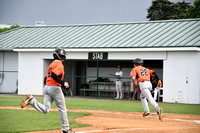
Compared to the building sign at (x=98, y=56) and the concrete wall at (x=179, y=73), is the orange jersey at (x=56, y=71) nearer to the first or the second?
the concrete wall at (x=179, y=73)

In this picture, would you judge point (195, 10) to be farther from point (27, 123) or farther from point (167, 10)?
point (27, 123)

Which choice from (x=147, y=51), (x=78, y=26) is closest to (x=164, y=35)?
(x=147, y=51)

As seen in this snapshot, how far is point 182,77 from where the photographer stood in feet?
72.8

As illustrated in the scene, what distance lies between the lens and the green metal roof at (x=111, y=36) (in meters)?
23.5

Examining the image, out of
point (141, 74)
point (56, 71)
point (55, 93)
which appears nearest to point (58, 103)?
point (55, 93)

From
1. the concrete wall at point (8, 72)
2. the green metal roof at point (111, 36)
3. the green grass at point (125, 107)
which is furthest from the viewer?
the concrete wall at point (8, 72)

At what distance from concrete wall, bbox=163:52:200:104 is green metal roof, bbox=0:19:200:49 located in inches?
30.4

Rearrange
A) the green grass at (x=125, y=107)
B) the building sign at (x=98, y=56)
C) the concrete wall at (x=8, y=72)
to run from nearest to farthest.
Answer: the green grass at (x=125, y=107) → the building sign at (x=98, y=56) → the concrete wall at (x=8, y=72)

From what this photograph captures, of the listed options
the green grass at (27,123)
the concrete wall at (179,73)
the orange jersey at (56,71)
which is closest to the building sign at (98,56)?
the concrete wall at (179,73)

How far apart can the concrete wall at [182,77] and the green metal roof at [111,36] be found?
2.54ft

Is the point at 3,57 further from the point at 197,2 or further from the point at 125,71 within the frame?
the point at 197,2

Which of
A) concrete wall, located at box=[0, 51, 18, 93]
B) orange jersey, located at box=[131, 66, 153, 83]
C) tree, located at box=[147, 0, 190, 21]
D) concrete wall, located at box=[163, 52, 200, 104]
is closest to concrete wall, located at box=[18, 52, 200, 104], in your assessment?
concrete wall, located at box=[163, 52, 200, 104]

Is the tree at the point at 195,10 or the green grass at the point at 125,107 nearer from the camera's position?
the green grass at the point at 125,107

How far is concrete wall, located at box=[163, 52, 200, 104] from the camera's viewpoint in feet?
71.4
